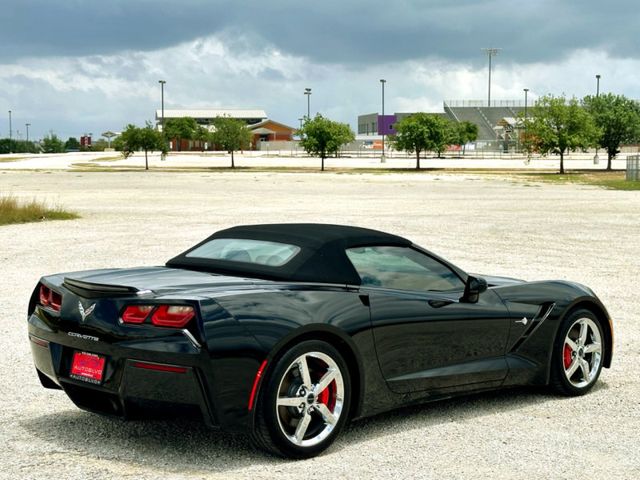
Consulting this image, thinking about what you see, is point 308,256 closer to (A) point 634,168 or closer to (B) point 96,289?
(B) point 96,289

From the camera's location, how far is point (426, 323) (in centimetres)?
612

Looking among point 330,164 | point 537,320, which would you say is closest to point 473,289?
point 537,320

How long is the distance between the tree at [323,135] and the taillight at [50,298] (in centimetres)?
8922

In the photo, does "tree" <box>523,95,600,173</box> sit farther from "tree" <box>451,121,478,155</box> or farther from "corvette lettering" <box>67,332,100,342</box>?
"corvette lettering" <box>67,332,100,342</box>

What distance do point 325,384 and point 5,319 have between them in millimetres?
6255

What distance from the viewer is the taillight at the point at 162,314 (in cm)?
509

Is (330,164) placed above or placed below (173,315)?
below

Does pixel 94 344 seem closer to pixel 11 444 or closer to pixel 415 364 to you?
pixel 11 444

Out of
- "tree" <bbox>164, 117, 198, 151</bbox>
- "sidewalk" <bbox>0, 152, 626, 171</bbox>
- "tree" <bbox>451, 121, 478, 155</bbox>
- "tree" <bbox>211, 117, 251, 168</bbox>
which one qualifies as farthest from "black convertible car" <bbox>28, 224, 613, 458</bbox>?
"tree" <bbox>164, 117, 198, 151</bbox>

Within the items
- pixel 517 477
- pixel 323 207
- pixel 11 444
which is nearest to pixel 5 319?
pixel 11 444

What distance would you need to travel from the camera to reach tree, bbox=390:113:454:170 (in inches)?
3794

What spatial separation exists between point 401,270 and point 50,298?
2190 millimetres

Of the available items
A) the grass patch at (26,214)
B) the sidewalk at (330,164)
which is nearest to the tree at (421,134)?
the sidewalk at (330,164)

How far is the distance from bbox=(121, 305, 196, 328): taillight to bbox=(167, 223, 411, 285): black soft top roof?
0.79 metres
